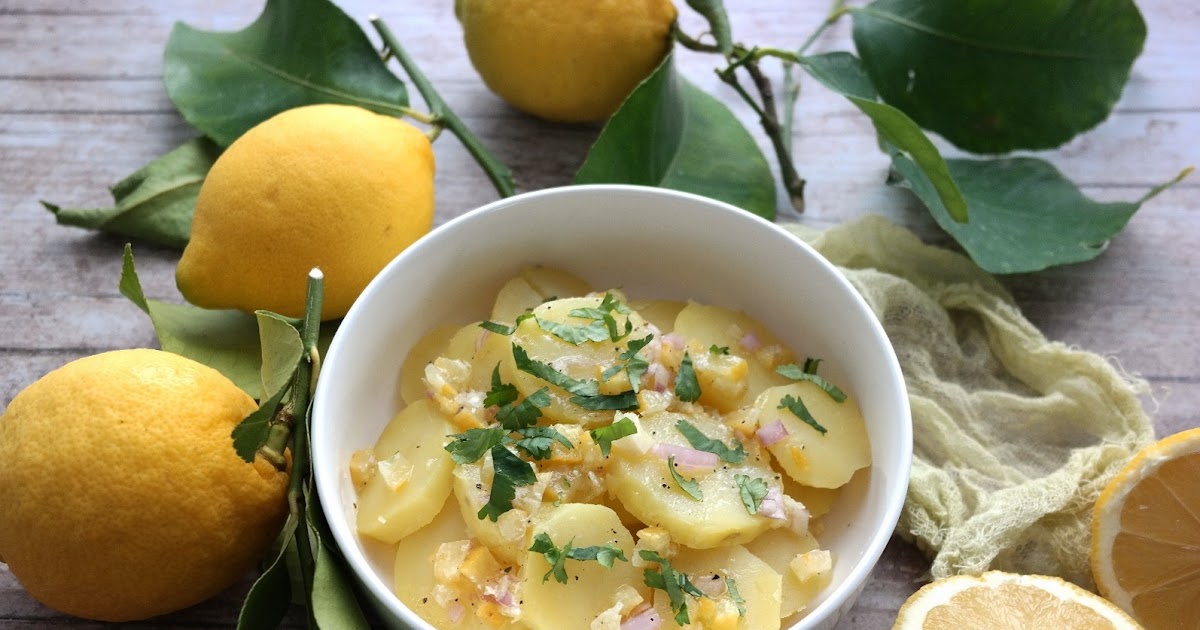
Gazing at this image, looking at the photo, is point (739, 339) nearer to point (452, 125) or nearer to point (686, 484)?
point (686, 484)

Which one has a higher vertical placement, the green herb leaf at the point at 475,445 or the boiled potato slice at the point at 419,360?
the green herb leaf at the point at 475,445

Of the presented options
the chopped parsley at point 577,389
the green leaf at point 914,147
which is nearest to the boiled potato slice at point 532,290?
the chopped parsley at point 577,389

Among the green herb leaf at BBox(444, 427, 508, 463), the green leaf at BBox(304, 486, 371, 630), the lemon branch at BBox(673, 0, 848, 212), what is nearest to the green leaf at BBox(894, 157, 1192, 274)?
the lemon branch at BBox(673, 0, 848, 212)

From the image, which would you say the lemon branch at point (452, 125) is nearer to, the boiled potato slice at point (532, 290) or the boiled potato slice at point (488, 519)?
the boiled potato slice at point (532, 290)

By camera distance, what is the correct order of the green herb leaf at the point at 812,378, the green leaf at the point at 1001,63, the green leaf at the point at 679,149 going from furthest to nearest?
the green leaf at the point at 1001,63
the green leaf at the point at 679,149
the green herb leaf at the point at 812,378

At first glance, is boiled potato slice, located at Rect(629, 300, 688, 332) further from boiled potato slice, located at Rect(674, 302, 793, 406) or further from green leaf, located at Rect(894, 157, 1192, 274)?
green leaf, located at Rect(894, 157, 1192, 274)
